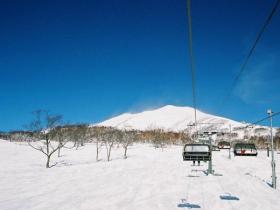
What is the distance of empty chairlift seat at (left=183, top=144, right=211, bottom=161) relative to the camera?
23031 mm

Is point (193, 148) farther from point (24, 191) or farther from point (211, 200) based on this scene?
point (24, 191)

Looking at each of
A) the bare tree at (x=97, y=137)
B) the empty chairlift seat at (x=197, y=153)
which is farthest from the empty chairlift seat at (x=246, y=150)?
the empty chairlift seat at (x=197, y=153)

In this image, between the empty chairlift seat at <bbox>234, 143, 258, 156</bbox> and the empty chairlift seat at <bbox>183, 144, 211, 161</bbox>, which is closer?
the empty chairlift seat at <bbox>183, 144, 211, 161</bbox>

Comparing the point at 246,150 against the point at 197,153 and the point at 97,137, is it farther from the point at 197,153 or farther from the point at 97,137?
the point at 97,137

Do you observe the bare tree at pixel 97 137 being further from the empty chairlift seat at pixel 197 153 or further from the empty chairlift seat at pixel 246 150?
the empty chairlift seat at pixel 197 153

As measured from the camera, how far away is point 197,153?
2309 cm

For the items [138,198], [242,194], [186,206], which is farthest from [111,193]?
[242,194]

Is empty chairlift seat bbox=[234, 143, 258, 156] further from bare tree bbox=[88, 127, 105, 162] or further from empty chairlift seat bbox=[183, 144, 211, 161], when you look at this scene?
empty chairlift seat bbox=[183, 144, 211, 161]

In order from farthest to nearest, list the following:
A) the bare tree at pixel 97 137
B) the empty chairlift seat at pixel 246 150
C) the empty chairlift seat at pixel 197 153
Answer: the bare tree at pixel 97 137
the empty chairlift seat at pixel 246 150
the empty chairlift seat at pixel 197 153

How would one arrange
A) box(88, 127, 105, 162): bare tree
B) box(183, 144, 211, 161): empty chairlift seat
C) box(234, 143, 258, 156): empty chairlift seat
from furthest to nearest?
box(88, 127, 105, 162): bare tree < box(234, 143, 258, 156): empty chairlift seat < box(183, 144, 211, 161): empty chairlift seat

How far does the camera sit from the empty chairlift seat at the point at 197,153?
907 inches

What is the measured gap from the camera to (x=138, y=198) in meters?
14.8

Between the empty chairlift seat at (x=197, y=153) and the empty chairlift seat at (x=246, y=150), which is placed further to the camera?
the empty chairlift seat at (x=246, y=150)

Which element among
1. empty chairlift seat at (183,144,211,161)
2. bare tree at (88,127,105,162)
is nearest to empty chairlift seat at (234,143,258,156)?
bare tree at (88,127,105,162)
